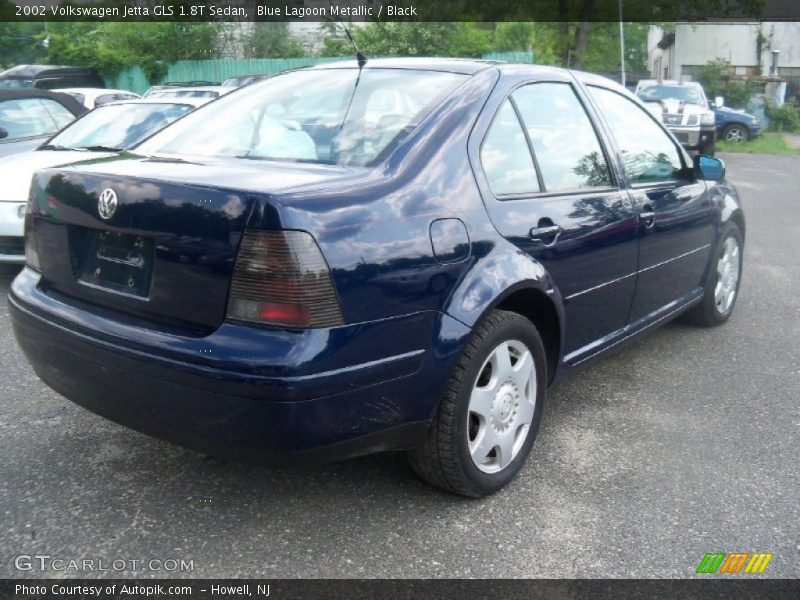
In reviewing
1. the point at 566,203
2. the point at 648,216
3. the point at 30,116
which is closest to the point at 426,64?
the point at 566,203

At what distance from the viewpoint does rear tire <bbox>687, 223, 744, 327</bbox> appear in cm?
500

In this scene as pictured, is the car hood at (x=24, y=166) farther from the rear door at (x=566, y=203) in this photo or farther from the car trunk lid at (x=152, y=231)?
the rear door at (x=566, y=203)

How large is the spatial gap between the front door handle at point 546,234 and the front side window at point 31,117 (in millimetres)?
6876

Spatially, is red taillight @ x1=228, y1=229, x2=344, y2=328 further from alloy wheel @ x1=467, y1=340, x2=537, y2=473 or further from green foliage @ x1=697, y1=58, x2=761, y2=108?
green foliage @ x1=697, y1=58, x2=761, y2=108

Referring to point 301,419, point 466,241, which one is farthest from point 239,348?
point 466,241

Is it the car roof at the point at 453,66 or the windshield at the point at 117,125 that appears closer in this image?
the car roof at the point at 453,66

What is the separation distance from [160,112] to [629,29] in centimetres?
4174

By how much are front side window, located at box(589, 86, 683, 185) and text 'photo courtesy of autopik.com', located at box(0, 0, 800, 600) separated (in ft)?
0.07

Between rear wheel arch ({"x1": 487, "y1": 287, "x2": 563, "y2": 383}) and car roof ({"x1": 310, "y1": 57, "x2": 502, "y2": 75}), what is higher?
car roof ({"x1": 310, "y1": 57, "x2": 502, "y2": 75})

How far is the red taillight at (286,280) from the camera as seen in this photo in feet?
7.68

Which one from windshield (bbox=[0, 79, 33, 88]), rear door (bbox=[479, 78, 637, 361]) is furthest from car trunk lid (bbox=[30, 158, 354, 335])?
windshield (bbox=[0, 79, 33, 88])

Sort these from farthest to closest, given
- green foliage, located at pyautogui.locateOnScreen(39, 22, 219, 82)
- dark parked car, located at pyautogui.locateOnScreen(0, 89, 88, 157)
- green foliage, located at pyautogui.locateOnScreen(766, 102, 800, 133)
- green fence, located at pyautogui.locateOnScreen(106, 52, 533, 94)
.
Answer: green foliage, located at pyautogui.locateOnScreen(766, 102, 800, 133), green foliage, located at pyautogui.locateOnScreen(39, 22, 219, 82), green fence, located at pyautogui.locateOnScreen(106, 52, 533, 94), dark parked car, located at pyautogui.locateOnScreen(0, 89, 88, 157)

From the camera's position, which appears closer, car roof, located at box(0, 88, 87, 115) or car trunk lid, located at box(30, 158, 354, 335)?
car trunk lid, located at box(30, 158, 354, 335)

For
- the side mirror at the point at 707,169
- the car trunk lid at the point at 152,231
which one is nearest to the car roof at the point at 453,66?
the car trunk lid at the point at 152,231
